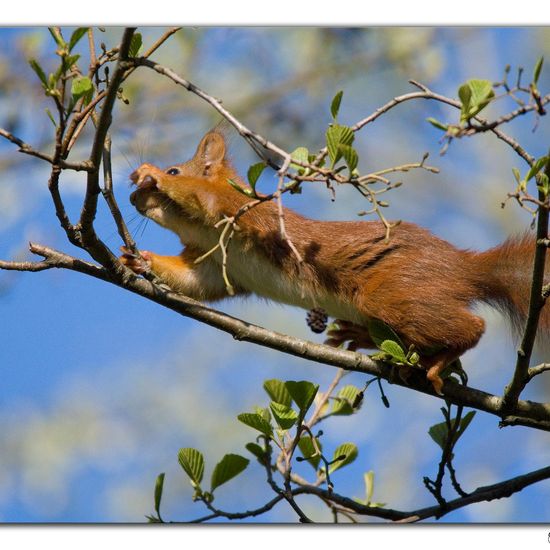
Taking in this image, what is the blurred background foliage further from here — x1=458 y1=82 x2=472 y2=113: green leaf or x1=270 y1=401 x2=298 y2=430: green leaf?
x1=458 y1=82 x2=472 y2=113: green leaf

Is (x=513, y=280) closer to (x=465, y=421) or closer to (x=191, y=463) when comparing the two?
(x=465, y=421)

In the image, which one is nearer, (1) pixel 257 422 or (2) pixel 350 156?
(2) pixel 350 156

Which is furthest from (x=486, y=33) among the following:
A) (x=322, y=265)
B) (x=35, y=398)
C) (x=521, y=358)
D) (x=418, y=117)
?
(x=35, y=398)

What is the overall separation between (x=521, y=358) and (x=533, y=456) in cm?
183

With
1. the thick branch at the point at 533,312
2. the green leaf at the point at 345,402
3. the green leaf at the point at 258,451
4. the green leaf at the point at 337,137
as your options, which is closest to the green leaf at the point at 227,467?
the green leaf at the point at 258,451

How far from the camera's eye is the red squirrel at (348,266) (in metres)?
2.90

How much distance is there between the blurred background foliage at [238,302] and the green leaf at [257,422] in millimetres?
699

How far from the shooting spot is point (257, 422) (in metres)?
2.56

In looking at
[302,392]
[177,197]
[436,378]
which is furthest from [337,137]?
[177,197]

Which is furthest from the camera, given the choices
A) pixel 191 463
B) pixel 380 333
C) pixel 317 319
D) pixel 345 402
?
pixel 345 402

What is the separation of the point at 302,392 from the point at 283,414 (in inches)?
3.3

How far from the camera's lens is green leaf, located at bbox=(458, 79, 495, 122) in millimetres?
1830

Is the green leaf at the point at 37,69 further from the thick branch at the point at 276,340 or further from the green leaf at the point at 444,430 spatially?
the green leaf at the point at 444,430

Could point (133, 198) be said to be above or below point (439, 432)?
above
